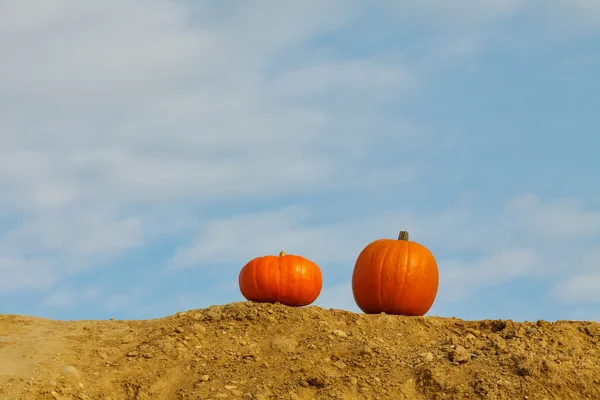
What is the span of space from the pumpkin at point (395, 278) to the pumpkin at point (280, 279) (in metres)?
0.81

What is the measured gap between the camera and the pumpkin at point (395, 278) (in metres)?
11.9

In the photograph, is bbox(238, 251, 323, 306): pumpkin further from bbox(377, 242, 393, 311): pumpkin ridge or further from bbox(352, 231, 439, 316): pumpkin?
bbox(377, 242, 393, 311): pumpkin ridge

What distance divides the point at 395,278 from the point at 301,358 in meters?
2.49

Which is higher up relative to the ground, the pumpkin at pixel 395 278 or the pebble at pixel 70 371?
the pumpkin at pixel 395 278

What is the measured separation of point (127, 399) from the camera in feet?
31.5

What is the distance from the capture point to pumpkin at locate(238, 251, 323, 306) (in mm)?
11727

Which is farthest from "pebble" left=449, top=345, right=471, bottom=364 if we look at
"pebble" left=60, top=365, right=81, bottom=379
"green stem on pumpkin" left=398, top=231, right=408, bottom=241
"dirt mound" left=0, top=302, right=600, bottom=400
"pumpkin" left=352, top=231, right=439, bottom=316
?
"pebble" left=60, top=365, right=81, bottom=379

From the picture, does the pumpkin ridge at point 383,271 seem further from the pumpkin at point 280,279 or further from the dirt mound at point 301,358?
the pumpkin at point 280,279

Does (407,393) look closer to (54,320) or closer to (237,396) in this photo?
(237,396)

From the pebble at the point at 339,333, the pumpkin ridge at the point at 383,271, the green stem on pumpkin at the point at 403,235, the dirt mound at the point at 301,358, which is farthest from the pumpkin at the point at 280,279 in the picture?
the green stem on pumpkin at the point at 403,235

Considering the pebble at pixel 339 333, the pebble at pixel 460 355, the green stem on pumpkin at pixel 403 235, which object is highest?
the green stem on pumpkin at pixel 403 235

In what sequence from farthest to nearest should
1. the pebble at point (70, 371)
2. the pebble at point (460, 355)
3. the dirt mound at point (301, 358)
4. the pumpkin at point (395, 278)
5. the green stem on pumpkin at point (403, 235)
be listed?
the green stem on pumpkin at point (403, 235) < the pumpkin at point (395, 278) < the pebble at point (70, 371) < the pebble at point (460, 355) < the dirt mound at point (301, 358)

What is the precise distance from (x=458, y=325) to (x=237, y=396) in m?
4.05

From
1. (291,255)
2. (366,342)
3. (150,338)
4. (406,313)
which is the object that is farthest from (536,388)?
(150,338)
